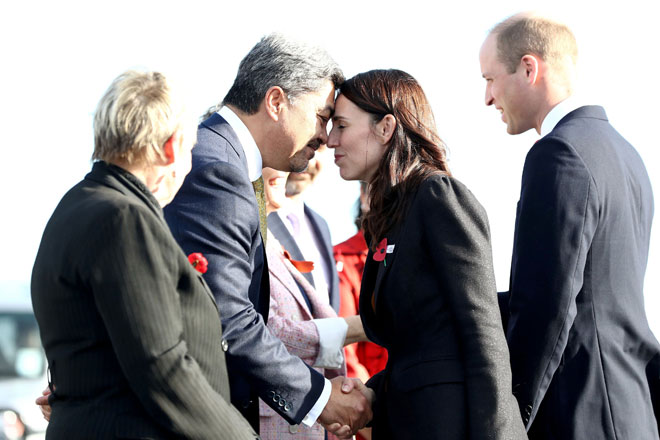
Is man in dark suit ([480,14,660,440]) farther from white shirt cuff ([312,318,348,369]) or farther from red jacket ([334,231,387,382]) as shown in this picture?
red jacket ([334,231,387,382])

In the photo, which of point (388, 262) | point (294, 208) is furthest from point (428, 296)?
point (294, 208)

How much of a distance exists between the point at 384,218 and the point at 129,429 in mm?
1528

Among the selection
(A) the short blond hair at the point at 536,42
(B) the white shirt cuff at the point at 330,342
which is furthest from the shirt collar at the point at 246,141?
(A) the short blond hair at the point at 536,42

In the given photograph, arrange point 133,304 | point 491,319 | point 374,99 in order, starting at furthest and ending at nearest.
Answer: point 374,99 → point 491,319 → point 133,304

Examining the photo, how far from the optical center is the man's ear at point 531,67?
13.0ft

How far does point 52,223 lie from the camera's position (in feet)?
8.45

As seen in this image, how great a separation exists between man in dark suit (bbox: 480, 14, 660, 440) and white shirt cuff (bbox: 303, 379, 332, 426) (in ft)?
2.34

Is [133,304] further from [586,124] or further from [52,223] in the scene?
[586,124]

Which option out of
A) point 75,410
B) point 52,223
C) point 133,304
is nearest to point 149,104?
point 52,223

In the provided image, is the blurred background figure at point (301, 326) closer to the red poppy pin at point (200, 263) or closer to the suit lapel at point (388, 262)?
the suit lapel at point (388, 262)

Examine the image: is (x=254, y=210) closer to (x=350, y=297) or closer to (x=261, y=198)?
(x=261, y=198)

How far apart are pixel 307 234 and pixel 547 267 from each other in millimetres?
2189

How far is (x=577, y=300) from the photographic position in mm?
3531

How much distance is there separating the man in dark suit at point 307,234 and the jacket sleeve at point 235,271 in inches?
52.2
